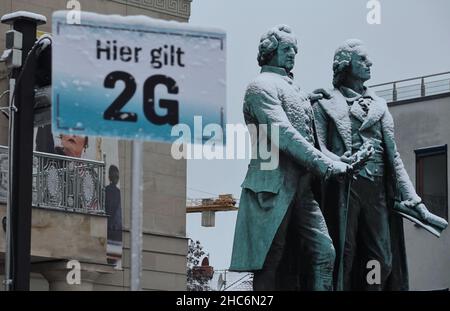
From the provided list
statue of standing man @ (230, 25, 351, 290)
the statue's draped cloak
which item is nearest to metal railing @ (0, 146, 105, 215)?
the statue's draped cloak

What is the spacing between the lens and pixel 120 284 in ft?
99.8

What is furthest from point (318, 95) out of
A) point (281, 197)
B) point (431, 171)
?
point (431, 171)

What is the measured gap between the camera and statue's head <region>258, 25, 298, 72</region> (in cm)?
1762

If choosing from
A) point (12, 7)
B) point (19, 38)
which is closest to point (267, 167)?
point (19, 38)

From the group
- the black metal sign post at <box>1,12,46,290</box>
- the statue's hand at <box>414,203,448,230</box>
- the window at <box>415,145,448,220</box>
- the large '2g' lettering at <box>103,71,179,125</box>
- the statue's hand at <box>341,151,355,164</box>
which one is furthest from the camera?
the window at <box>415,145,448,220</box>

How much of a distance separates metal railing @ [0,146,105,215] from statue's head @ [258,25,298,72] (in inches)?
338

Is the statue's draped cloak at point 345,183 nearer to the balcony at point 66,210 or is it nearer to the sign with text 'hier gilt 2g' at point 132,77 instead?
the sign with text 'hier gilt 2g' at point 132,77

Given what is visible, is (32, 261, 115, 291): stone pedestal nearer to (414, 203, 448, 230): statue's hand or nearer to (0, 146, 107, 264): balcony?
(0, 146, 107, 264): balcony

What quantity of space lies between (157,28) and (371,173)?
5.87m

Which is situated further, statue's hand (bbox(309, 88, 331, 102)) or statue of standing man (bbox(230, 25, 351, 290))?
statue's hand (bbox(309, 88, 331, 102))
